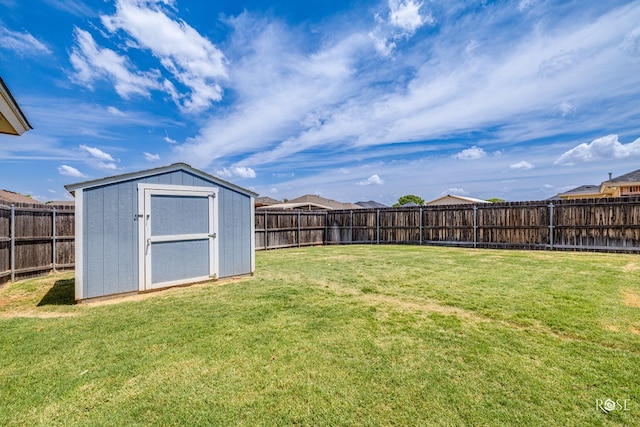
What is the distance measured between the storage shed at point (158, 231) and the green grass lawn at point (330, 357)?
1.90ft

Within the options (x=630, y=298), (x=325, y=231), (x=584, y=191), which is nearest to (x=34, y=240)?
(x=325, y=231)

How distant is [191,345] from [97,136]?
1580 centimetres

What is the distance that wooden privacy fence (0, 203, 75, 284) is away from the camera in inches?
238

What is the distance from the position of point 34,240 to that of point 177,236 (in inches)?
175

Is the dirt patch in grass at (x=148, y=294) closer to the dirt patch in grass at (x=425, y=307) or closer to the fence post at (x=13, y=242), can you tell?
the dirt patch in grass at (x=425, y=307)

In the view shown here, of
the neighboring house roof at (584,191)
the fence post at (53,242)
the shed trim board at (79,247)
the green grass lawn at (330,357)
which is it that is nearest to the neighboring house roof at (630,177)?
the neighboring house roof at (584,191)

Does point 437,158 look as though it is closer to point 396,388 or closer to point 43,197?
point 396,388

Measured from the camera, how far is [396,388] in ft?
6.71

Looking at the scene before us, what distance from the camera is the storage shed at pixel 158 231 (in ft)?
15.0

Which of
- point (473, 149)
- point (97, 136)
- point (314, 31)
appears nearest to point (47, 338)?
point (314, 31)

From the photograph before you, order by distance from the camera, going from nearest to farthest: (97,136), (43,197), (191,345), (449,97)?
(191,345) < (449,97) < (97,136) < (43,197)

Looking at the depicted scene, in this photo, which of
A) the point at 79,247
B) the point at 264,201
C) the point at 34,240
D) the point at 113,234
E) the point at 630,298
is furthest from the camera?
the point at 264,201

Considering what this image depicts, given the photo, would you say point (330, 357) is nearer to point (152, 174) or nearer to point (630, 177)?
point (152, 174)

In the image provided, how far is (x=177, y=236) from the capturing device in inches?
213
